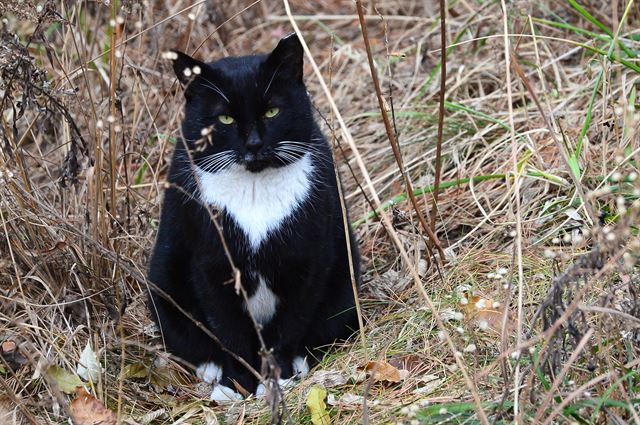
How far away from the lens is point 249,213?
2756 mm

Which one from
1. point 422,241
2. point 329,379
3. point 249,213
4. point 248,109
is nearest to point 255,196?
point 249,213

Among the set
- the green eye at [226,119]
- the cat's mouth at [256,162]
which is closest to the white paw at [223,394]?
the cat's mouth at [256,162]

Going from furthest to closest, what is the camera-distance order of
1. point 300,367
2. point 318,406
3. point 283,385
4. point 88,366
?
point 300,367 < point 283,385 < point 88,366 < point 318,406

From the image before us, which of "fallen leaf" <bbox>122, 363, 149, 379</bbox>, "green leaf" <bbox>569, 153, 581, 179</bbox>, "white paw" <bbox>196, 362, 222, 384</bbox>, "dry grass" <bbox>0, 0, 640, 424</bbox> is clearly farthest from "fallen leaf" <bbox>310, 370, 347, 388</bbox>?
"green leaf" <bbox>569, 153, 581, 179</bbox>

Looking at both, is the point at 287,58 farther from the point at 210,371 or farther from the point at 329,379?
the point at 210,371

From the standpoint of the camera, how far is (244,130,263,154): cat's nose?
8.64 feet

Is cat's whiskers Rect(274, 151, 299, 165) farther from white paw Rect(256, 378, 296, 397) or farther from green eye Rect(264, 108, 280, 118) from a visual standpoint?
white paw Rect(256, 378, 296, 397)

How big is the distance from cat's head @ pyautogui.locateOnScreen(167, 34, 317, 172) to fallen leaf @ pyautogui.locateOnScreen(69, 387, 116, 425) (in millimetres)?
766

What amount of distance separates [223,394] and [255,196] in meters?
0.69

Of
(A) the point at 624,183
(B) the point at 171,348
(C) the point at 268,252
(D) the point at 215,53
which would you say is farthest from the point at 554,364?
(D) the point at 215,53

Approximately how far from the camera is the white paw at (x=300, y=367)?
120 inches

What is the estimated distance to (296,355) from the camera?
10.1 ft

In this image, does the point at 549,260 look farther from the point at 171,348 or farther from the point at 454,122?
the point at 171,348

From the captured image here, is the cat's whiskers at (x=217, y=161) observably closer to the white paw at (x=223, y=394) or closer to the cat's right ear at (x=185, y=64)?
the cat's right ear at (x=185, y=64)
